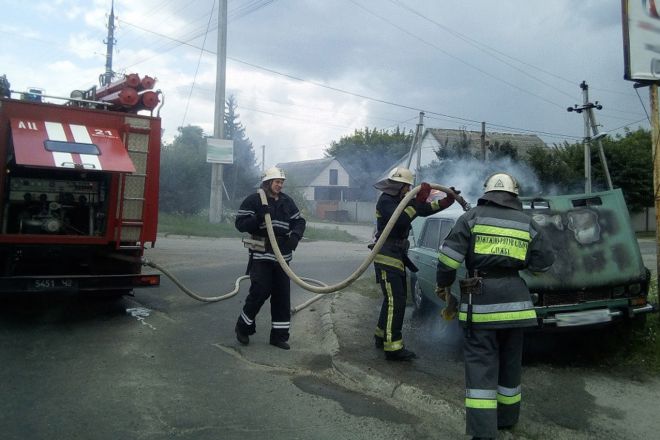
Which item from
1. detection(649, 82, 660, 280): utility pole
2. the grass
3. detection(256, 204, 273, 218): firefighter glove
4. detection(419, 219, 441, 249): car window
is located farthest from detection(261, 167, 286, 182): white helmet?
the grass

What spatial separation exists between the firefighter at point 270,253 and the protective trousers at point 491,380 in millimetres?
2559

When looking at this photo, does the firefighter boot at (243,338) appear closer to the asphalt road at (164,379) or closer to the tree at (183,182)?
the asphalt road at (164,379)

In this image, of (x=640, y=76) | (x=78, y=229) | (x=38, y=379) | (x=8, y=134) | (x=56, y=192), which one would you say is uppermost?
(x=640, y=76)

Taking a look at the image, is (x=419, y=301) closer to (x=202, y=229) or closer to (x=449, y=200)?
(x=449, y=200)

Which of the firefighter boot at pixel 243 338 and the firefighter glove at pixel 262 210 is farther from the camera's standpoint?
the firefighter boot at pixel 243 338

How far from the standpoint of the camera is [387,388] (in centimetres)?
465

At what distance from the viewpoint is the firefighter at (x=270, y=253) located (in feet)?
18.9

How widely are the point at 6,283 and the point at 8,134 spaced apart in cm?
164

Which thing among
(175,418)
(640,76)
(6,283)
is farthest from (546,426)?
(6,283)

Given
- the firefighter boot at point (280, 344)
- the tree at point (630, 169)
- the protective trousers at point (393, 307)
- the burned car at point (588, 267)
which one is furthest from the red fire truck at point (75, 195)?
the tree at point (630, 169)

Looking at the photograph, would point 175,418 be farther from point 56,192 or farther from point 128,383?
point 56,192

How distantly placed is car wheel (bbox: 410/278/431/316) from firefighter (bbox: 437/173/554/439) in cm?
372

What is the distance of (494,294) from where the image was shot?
368cm

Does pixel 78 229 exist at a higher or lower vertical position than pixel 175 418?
higher
